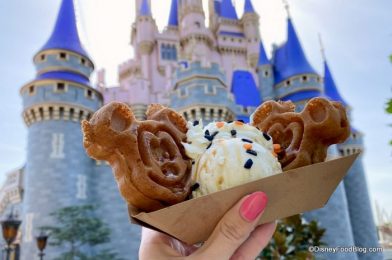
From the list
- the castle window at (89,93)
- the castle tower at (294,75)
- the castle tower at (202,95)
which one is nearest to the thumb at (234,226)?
the castle tower at (202,95)

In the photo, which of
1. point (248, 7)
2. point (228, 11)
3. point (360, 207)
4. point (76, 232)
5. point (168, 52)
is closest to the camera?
point (76, 232)

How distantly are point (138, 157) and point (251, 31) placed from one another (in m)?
29.6

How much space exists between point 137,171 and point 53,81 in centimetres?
1358

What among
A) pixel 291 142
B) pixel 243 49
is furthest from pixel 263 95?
pixel 291 142

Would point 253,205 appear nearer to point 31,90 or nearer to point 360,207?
point 31,90

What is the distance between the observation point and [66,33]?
603 inches

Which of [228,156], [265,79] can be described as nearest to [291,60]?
[265,79]

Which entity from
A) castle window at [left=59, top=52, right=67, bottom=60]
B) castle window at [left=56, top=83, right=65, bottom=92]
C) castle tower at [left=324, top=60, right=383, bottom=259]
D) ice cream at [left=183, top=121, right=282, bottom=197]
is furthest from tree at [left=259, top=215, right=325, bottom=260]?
castle tower at [left=324, top=60, right=383, bottom=259]

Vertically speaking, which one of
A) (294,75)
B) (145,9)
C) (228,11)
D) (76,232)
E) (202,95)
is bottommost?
(76,232)

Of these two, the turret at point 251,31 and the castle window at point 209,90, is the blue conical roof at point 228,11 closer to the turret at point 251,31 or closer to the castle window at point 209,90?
the turret at point 251,31

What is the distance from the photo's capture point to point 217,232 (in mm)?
1416

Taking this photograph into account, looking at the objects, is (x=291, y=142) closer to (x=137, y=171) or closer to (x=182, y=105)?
(x=137, y=171)

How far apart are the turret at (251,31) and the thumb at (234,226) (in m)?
27.6

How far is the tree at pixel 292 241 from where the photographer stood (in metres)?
6.61
